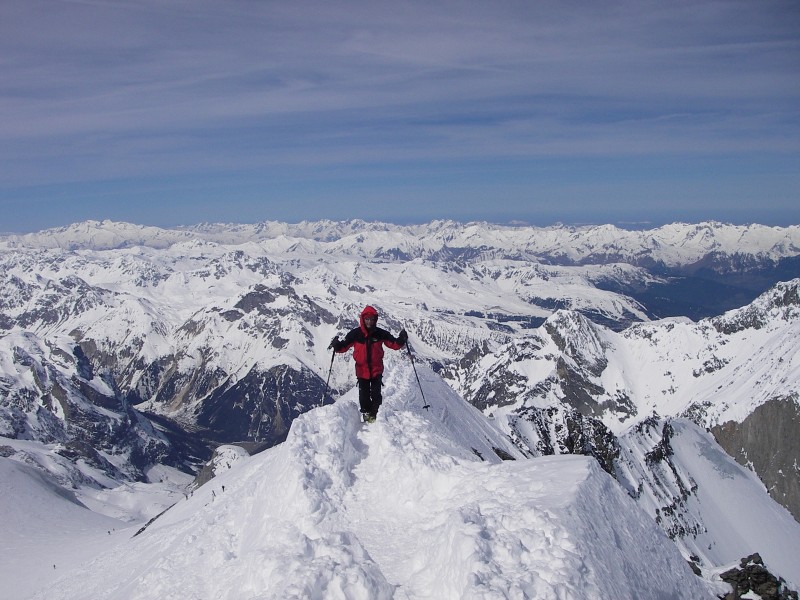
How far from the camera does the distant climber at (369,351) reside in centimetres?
2039

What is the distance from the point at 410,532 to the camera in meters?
15.1

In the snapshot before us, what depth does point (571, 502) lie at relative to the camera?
1354 cm

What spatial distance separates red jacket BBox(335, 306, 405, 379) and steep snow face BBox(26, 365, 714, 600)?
6.07ft

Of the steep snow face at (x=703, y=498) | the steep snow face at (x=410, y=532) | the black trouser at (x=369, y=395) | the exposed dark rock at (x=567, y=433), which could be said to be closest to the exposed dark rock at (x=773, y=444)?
the steep snow face at (x=703, y=498)

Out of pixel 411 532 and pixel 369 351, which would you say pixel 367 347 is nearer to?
pixel 369 351

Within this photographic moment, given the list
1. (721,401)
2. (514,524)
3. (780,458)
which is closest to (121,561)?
(514,524)

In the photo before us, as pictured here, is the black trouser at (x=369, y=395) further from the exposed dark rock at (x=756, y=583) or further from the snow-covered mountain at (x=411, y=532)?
the exposed dark rock at (x=756, y=583)

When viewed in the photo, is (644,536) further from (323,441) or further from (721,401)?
(721,401)

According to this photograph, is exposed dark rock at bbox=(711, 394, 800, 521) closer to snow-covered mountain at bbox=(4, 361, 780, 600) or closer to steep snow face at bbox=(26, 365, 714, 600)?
snow-covered mountain at bbox=(4, 361, 780, 600)

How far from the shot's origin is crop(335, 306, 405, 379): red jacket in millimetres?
20547

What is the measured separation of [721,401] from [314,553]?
21115 cm

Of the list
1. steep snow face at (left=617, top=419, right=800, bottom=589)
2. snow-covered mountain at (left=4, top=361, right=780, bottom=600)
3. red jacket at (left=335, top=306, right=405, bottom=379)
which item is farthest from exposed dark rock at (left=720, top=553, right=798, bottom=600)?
steep snow face at (left=617, top=419, right=800, bottom=589)

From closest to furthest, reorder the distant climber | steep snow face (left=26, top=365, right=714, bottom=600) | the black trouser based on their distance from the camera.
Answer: steep snow face (left=26, top=365, right=714, bottom=600) → the distant climber → the black trouser

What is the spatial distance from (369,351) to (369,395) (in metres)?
1.89
